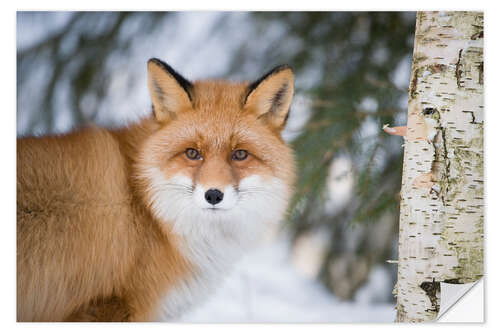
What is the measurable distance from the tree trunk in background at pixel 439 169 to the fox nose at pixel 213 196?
0.89 meters

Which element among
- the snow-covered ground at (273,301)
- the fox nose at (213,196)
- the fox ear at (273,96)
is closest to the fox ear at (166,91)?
the fox ear at (273,96)

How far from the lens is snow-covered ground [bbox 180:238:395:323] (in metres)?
2.48

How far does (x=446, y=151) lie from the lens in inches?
86.7

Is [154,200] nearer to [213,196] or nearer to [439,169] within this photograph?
[213,196]

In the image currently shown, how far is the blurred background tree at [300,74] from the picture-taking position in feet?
8.44

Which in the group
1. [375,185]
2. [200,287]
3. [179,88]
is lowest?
[200,287]

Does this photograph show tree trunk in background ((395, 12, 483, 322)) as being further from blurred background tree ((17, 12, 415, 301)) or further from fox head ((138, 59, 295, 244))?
fox head ((138, 59, 295, 244))

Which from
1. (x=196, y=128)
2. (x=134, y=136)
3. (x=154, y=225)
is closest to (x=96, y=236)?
(x=154, y=225)

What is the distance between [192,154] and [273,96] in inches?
19.4

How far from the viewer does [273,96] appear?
7.36 ft

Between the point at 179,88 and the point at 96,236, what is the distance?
2.62ft
